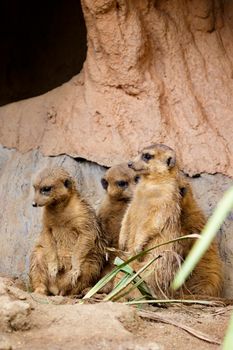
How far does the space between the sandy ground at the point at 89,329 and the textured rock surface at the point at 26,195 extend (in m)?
2.31

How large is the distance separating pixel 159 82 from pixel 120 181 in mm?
1057

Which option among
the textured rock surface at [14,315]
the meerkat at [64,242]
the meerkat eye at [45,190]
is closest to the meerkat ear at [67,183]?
the meerkat at [64,242]

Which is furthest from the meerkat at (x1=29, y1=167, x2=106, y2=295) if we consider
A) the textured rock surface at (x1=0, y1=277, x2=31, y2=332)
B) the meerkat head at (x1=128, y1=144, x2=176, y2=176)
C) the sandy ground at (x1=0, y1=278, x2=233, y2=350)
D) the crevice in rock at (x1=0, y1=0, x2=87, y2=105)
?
the crevice in rock at (x1=0, y1=0, x2=87, y2=105)

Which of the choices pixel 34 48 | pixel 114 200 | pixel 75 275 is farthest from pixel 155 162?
pixel 34 48

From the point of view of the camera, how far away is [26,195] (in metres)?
7.83

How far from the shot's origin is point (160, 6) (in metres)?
7.39

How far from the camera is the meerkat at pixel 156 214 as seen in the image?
6250mm

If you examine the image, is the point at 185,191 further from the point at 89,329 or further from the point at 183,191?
the point at 89,329

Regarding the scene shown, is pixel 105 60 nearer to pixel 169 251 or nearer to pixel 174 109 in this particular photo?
pixel 174 109

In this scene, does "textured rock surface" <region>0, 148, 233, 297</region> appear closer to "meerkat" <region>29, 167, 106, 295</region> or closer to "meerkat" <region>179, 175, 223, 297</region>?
"meerkat" <region>179, 175, 223, 297</region>

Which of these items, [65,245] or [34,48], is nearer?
[65,245]

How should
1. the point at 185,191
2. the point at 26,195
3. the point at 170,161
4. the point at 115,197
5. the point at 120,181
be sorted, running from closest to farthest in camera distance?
the point at 170,161
the point at 185,191
the point at 120,181
the point at 115,197
the point at 26,195

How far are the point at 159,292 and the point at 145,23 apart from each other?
2538mm

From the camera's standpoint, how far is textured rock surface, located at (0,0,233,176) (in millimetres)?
7246
